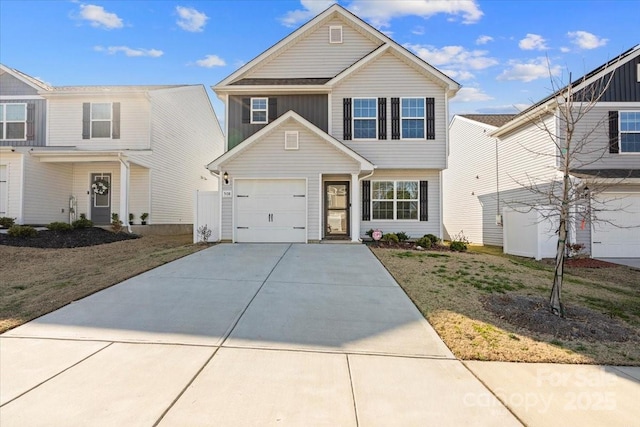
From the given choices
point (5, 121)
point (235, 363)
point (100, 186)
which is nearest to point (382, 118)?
point (235, 363)

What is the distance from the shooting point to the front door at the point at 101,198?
16203mm

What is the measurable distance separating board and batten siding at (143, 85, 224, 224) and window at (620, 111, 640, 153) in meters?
18.5

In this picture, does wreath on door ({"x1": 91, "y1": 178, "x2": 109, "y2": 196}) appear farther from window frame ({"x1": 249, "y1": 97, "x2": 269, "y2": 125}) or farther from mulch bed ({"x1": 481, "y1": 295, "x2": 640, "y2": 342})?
mulch bed ({"x1": 481, "y1": 295, "x2": 640, "y2": 342})

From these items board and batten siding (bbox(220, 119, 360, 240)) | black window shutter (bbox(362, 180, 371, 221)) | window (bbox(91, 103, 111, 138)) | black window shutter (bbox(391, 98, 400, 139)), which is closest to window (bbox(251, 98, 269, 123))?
board and batten siding (bbox(220, 119, 360, 240))

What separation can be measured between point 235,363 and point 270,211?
8939 mm

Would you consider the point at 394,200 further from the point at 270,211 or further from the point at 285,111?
the point at 285,111

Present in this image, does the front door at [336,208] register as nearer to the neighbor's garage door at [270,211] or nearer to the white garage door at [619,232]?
the neighbor's garage door at [270,211]

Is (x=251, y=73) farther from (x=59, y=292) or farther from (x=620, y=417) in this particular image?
(x=620, y=417)

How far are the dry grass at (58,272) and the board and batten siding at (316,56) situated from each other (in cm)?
796

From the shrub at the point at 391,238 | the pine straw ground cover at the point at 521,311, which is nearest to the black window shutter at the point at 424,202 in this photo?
the shrub at the point at 391,238

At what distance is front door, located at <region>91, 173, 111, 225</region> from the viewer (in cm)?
1620

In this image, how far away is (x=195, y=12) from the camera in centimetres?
1391

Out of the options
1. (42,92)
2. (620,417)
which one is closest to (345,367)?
(620,417)

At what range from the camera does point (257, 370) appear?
351cm
